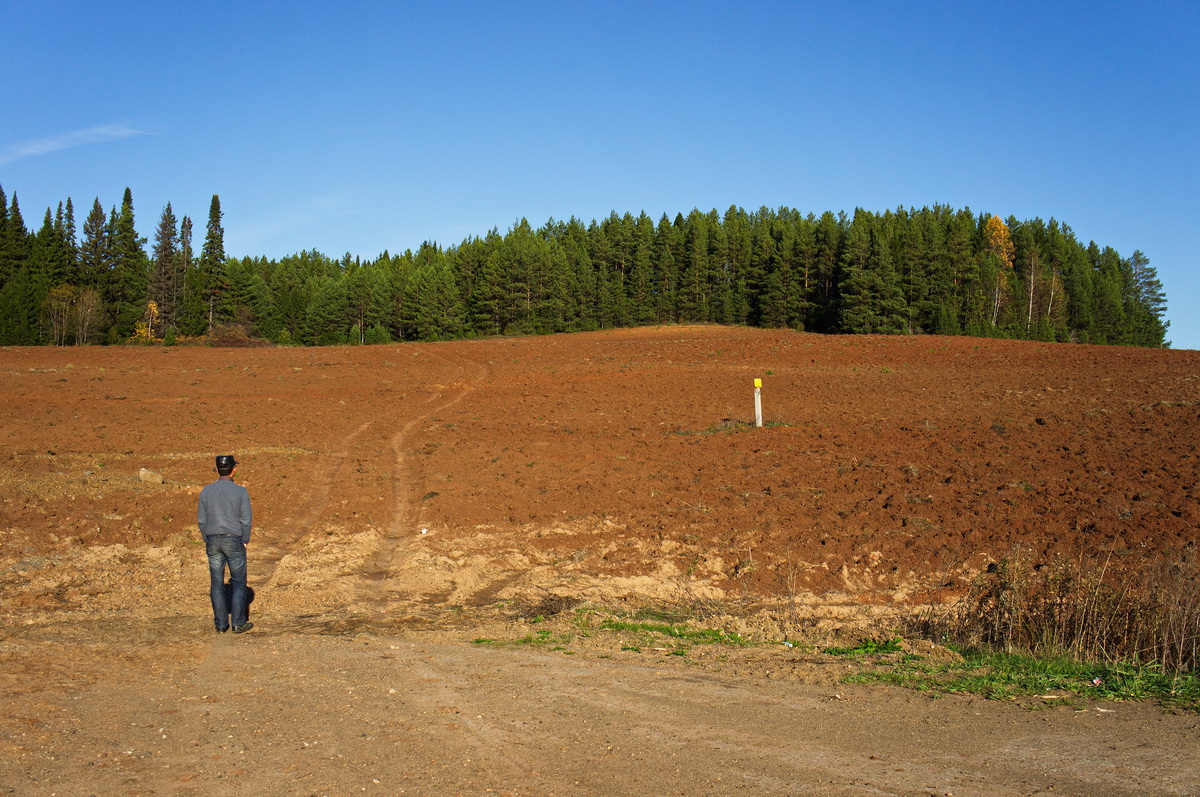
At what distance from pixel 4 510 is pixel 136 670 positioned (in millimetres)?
7637

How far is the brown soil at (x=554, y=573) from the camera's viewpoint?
16.3ft

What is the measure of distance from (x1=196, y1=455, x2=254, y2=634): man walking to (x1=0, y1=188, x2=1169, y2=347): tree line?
66297 mm

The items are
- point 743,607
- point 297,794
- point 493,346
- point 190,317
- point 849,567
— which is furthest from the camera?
point 190,317

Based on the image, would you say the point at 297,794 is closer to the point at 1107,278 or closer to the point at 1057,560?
the point at 1057,560

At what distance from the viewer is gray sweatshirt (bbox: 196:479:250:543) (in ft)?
27.7

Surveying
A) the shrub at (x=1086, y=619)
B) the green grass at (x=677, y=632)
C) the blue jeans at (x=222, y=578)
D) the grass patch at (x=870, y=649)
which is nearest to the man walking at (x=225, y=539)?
the blue jeans at (x=222, y=578)

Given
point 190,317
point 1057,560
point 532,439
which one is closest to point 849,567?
point 1057,560

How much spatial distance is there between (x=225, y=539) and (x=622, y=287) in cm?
8824

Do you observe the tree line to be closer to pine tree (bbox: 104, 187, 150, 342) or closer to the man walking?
pine tree (bbox: 104, 187, 150, 342)

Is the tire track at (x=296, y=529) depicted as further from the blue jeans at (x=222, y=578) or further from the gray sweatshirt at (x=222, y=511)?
the gray sweatshirt at (x=222, y=511)

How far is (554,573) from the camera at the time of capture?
11531 millimetres

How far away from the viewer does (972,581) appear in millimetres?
10602

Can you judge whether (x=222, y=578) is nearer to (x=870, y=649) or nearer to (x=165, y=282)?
(x=870, y=649)

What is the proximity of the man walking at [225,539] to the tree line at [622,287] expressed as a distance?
6630 cm
